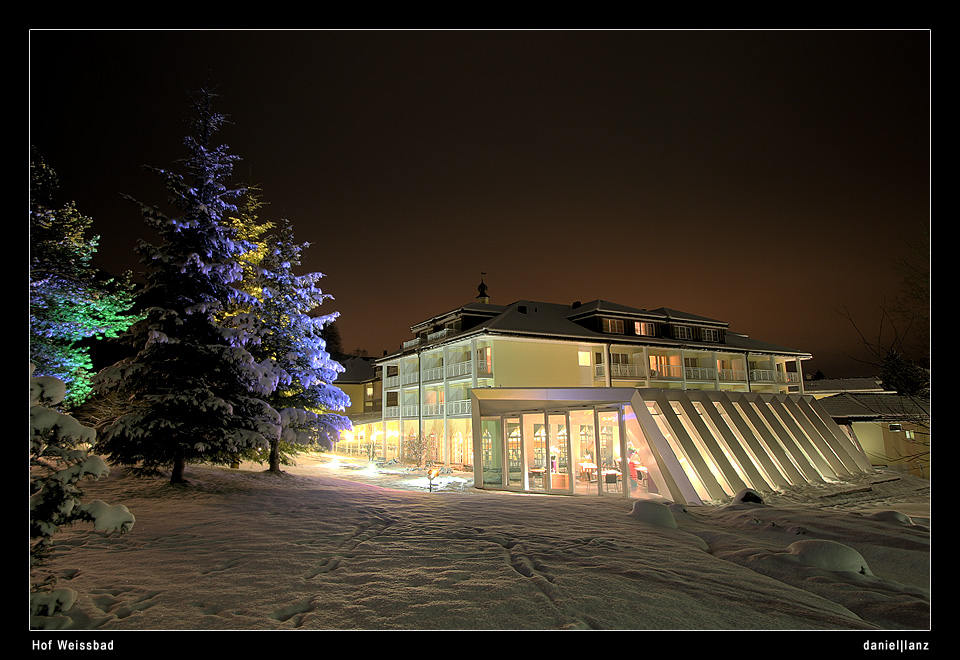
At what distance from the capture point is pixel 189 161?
41.9 feet

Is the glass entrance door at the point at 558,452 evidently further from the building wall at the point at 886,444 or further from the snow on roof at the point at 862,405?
the building wall at the point at 886,444

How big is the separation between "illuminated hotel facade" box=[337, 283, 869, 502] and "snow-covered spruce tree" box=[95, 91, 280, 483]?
8042mm

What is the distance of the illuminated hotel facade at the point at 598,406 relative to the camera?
15453 millimetres

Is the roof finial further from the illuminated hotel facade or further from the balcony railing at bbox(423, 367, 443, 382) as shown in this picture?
the balcony railing at bbox(423, 367, 443, 382)

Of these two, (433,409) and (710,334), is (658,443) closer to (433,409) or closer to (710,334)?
(433,409)

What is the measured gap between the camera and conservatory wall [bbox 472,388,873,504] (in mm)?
14781

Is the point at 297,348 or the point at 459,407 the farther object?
the point at 459,407

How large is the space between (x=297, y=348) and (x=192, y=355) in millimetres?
4066

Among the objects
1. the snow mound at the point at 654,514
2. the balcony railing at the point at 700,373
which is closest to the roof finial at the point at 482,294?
the balcony railing at the point at 700,373

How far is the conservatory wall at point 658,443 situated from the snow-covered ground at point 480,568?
4204 millimetres

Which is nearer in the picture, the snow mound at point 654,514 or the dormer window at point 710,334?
the snow mound at point 654,514

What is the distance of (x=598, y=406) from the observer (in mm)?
16125


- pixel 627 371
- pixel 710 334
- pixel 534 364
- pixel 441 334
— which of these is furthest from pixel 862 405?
pixel 441 334
